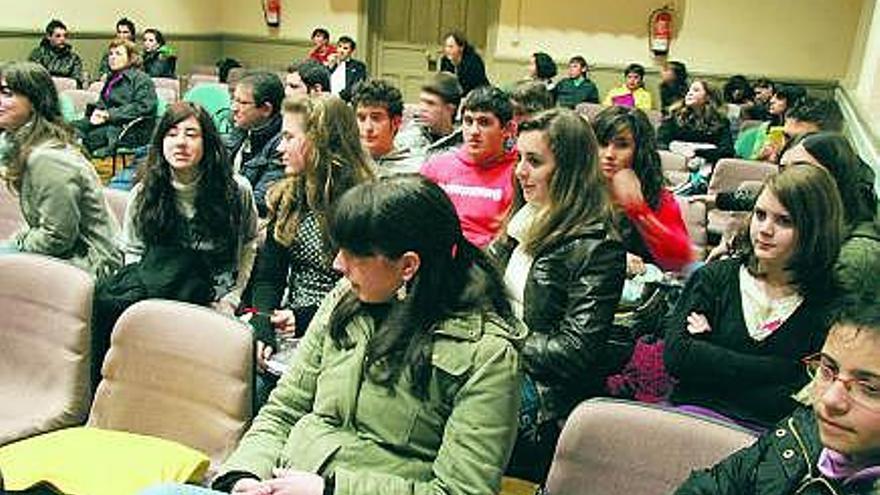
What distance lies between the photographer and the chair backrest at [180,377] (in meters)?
2.02

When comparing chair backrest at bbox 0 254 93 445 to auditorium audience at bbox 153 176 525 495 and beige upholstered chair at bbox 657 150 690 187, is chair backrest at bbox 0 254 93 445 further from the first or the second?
beige upholstered chair at bbox 657 150 690 187

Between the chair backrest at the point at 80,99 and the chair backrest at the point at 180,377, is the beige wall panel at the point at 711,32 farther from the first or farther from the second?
the chair backrest at the point at 180,377

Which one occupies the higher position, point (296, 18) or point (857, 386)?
point (296, 18)

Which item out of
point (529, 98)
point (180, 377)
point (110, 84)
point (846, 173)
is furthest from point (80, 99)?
point (846, 173)

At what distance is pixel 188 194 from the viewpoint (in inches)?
104

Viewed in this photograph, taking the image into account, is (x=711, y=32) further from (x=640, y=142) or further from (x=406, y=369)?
(x=406, y=369)

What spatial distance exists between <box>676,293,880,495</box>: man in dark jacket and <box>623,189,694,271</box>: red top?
1390 mm

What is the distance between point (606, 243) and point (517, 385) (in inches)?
27.1

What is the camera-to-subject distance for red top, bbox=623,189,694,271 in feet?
9.42

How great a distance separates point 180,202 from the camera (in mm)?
2654

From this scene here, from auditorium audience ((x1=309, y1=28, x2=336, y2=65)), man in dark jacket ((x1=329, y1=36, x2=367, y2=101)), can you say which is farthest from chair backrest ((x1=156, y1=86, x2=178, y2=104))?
auditorium audience ((x1=309, y1=28, x2=336, y2=65))

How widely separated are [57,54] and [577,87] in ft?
16.1

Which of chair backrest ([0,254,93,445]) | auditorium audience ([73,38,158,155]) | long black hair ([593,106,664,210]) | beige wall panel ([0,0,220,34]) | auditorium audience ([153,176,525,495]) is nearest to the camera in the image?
auditorium audience ([153,176,525,495])

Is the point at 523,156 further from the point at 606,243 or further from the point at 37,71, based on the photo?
the point at 37,71
